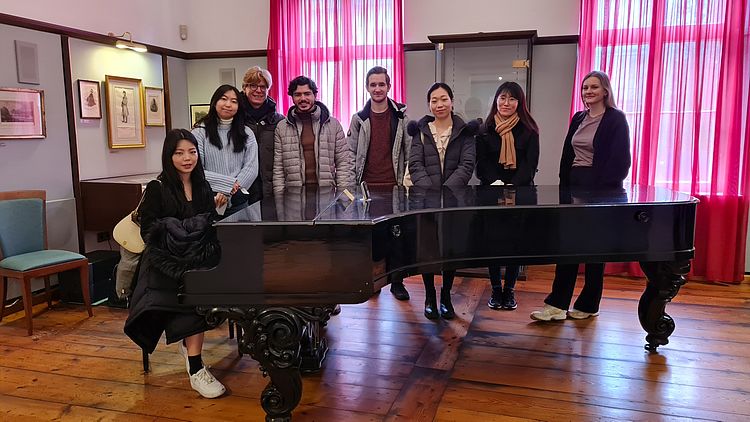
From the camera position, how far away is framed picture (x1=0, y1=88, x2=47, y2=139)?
3901 mm

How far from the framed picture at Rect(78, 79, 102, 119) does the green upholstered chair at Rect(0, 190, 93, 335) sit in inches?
31.2

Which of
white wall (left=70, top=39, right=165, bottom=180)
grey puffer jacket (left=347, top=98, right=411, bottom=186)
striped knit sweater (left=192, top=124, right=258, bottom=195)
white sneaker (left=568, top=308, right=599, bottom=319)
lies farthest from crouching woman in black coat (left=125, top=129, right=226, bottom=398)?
white wall (left=70, top=39, right=165, bottom=180)

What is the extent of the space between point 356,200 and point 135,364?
5.04 ft

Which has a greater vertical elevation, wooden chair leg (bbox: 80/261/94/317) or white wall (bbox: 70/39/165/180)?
white wall (bbox: 70/39/165/180)

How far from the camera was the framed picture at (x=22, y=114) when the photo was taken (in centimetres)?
390

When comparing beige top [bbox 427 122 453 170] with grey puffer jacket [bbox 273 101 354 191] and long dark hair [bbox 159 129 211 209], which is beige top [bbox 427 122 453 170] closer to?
grey puffer jacket [bbox 273 101 354 191]

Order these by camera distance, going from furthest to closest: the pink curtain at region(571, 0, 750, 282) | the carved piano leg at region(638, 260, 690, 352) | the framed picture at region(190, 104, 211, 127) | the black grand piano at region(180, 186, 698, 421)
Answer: the framed picture at region(190, 104, 211, 127)
the pink curtain at region(571, 0, 750, 282)
the carved piano leg at region(638, 260, 690, 352)
the black grand piano at region(180, 186, 698, 421)

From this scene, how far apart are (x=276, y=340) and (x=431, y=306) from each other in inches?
68.5

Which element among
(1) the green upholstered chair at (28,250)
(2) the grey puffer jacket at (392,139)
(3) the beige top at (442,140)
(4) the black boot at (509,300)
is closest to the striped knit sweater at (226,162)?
(2) the grey puffer jacket at (392,139)

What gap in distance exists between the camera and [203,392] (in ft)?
8.91

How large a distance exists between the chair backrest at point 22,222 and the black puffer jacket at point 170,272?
169 centimetres

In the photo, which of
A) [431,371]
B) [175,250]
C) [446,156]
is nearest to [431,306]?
[431,371]

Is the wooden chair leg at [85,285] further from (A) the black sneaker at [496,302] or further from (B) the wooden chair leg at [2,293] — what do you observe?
(A) the black sneaker at [496,302]

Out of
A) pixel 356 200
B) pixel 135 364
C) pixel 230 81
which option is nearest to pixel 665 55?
pixel 356 200
